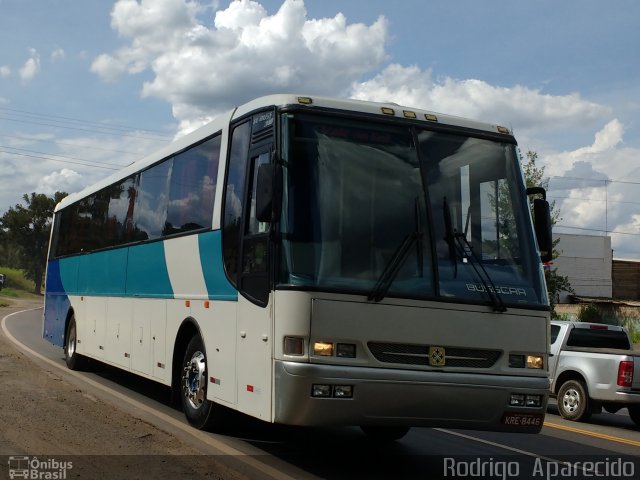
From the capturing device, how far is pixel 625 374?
1359 cm

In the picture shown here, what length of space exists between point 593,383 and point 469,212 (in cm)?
726

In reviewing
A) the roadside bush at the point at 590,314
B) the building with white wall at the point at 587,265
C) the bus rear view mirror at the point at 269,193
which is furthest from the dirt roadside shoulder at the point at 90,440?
the building with white wall at the point at 587,265

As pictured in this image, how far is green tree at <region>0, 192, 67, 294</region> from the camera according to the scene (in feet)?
286

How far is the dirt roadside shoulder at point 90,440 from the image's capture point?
7262mm

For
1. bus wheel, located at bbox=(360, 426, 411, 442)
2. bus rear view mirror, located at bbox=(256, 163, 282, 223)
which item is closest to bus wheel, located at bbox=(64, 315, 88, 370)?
bus wheel, located at bbox=(360, 426, 411, 442)

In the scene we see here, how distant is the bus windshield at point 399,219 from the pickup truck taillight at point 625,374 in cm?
642

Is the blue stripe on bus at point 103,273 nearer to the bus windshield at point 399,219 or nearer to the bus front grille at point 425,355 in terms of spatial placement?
the bus windshield at point 399,219

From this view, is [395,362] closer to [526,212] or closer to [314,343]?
[314,343]

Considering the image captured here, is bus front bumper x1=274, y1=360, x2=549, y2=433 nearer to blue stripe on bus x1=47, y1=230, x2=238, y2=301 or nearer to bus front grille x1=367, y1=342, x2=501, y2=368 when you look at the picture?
bus front grille x1=367, y1=342, x2=501, y2=368

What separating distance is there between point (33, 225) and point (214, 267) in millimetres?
84272

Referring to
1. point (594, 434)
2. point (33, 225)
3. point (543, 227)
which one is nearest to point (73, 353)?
point (594, 434)

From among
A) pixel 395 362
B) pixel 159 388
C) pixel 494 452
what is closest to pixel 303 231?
pixel 395 362

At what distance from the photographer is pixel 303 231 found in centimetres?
732

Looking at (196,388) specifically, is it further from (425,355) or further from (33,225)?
(33,225)
